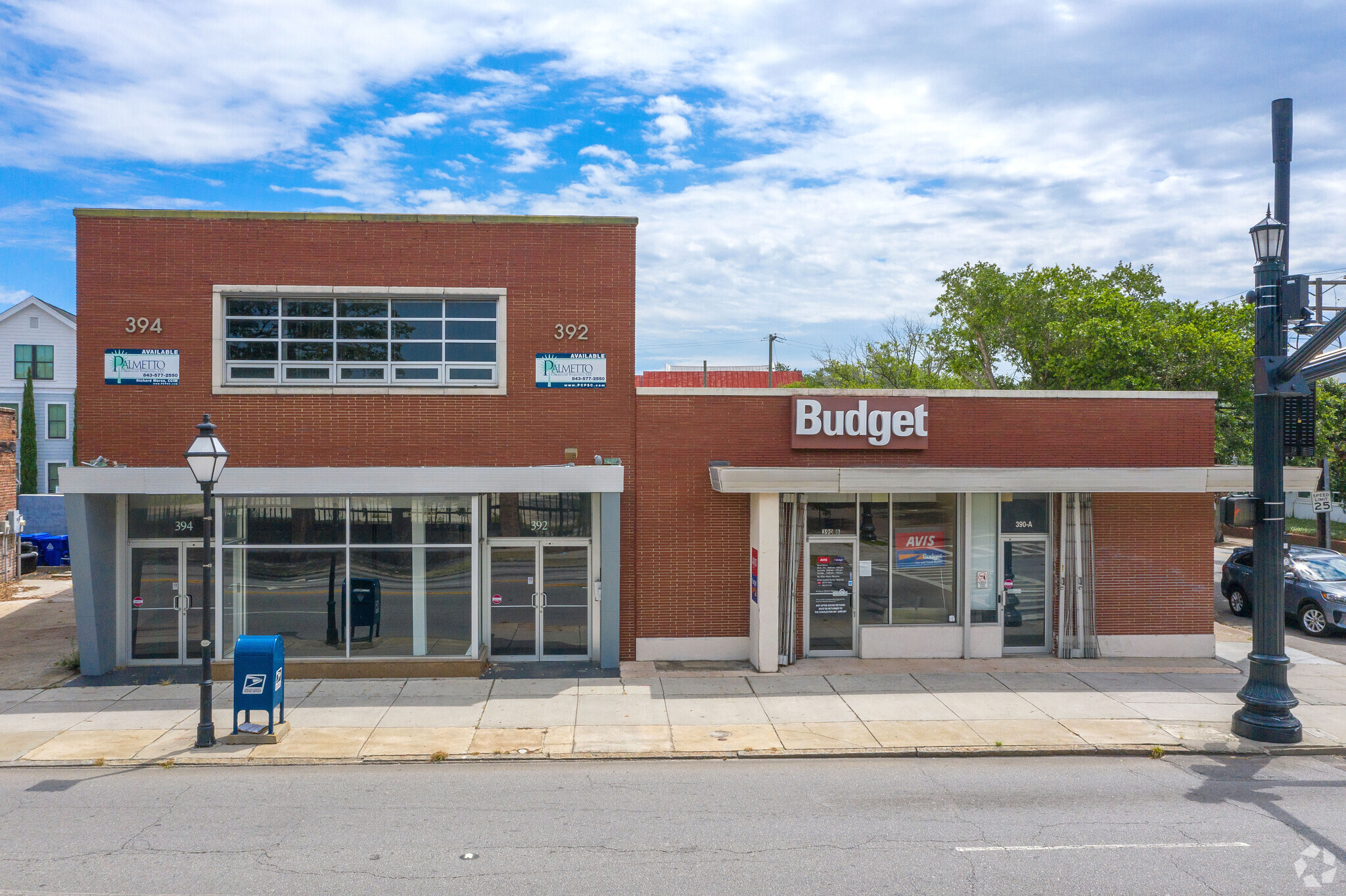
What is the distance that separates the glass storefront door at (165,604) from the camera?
47.8 ft

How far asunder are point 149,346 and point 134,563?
3581mm

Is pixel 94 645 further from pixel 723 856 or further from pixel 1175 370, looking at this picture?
pixel 1175 370

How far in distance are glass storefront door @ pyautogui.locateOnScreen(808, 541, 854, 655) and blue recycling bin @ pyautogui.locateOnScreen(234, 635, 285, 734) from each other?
8461 millimetres

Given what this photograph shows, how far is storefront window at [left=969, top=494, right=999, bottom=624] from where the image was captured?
1549 centimetres

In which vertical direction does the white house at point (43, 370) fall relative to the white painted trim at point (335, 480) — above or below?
above

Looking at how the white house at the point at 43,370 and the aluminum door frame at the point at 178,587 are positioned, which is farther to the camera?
the white house at the point at 43,370

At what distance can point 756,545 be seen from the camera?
47.3 ft

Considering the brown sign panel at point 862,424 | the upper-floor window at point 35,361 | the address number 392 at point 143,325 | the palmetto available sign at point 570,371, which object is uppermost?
the upper-floor window at point 35,361

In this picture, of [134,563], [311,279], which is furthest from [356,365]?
[134,563]

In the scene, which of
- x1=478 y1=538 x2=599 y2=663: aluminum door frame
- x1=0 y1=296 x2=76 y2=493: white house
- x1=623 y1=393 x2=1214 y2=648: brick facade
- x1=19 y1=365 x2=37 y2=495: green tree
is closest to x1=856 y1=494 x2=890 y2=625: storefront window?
x1=623 y1=393 x2=1214 y2=648: brick facade

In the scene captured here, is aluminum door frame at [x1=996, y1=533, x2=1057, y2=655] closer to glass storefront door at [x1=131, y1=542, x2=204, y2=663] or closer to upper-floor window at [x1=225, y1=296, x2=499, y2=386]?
upper-floor window at [x1=225, y1=296, x2=499, y2=386]

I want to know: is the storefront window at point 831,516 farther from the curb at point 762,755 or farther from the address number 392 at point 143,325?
the address number 392 at point 143,325

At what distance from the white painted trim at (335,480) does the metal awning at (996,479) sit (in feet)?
8.12

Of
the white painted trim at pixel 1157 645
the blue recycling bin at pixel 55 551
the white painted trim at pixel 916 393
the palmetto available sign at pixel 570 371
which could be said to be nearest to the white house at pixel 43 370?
the blue recycling bin at pixel 55 551
